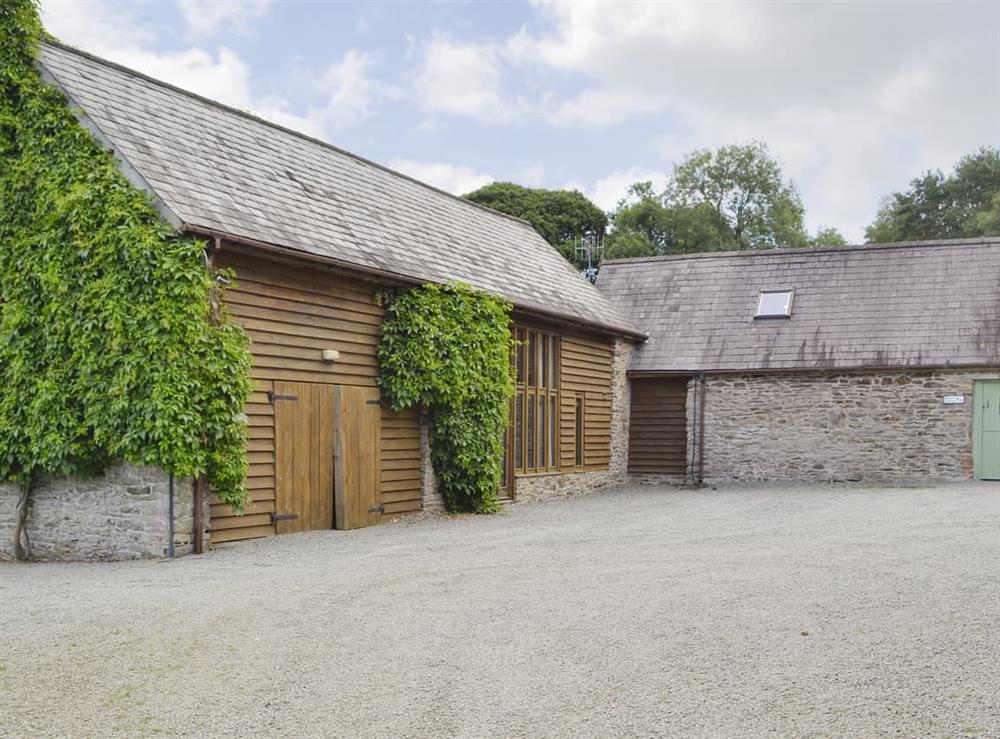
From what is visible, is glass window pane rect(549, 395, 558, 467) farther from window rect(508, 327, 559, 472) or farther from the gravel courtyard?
the gravel courtyard

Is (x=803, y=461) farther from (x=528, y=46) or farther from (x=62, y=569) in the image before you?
(x=62, y=569)

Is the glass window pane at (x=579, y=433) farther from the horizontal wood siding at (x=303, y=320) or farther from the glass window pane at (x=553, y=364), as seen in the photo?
the horizontal wood siding at (x=303, y=320)

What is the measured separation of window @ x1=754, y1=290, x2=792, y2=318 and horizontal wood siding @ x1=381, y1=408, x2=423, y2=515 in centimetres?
1083

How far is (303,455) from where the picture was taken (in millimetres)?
12938

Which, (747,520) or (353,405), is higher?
(353,405)

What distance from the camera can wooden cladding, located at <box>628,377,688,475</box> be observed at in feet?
74.6

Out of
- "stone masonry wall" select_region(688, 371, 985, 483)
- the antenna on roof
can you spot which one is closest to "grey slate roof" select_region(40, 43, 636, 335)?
"stone masonry wall" select_region(688, 371, 985, 483)

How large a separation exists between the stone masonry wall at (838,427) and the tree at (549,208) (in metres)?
22.3

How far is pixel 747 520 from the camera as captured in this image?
46.8 feet

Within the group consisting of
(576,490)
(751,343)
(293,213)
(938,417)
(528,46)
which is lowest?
(576,490)

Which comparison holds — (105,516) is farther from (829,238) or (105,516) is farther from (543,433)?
(829,238)

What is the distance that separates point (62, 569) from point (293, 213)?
216 inches

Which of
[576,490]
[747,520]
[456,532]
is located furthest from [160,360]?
[576,490]

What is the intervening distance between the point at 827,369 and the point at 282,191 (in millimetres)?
12052
